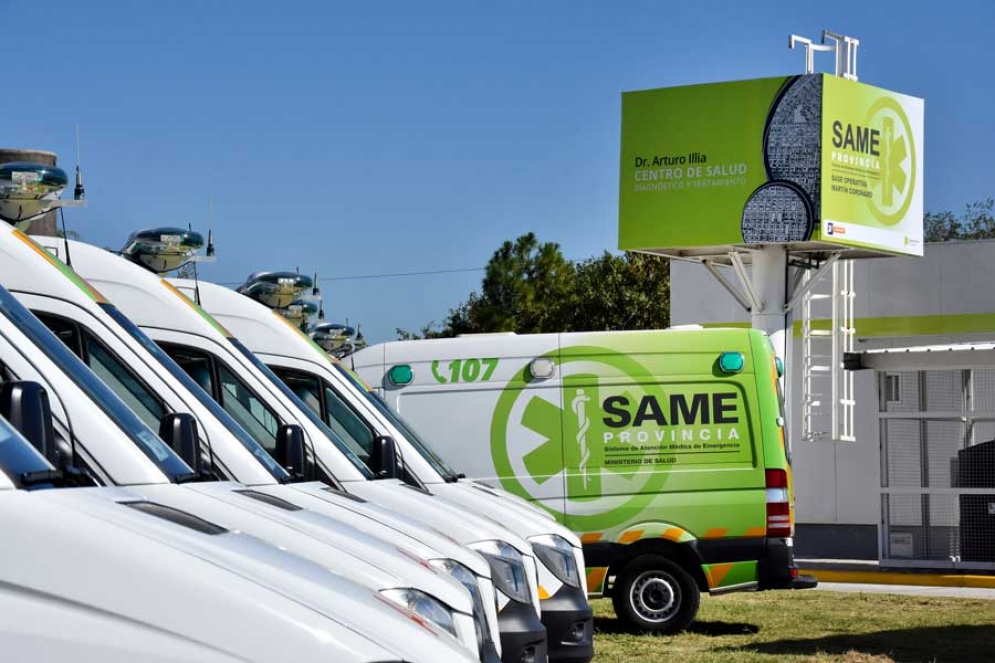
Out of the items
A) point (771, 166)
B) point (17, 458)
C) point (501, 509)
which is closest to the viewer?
point (17, 458)

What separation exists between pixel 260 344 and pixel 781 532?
5.29m

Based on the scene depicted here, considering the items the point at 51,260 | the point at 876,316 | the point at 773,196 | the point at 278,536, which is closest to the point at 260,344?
the point at 51,260

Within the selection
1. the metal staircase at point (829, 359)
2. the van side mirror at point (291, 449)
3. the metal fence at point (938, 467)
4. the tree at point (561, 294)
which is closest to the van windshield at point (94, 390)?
the van side mirror at point (291, 449)

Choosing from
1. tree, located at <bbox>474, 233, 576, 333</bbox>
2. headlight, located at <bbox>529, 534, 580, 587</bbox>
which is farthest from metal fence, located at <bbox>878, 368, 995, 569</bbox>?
tree, located at <bbox>474, 233, 576, 333</bbox>

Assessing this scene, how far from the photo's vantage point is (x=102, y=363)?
21.4 feet

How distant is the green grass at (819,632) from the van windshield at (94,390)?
24.0 ft

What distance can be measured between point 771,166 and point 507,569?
17.3 metres

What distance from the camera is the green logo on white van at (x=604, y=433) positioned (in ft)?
44.4

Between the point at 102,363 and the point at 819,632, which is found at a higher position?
the point at 102,363

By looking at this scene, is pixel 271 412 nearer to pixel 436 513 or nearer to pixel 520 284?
pixel 436 513

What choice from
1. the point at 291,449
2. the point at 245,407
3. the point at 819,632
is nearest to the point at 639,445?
the point at 819,632

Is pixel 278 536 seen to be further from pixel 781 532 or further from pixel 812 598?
pixel 812 598

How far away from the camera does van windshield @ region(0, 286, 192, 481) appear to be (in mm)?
4758

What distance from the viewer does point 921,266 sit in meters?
25.5
